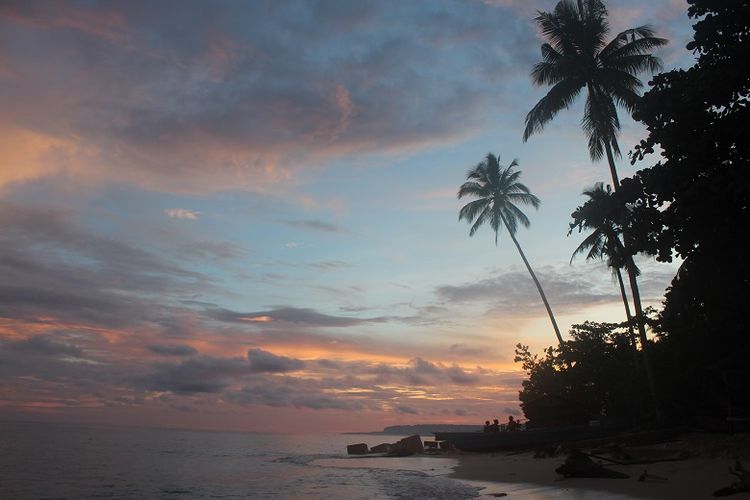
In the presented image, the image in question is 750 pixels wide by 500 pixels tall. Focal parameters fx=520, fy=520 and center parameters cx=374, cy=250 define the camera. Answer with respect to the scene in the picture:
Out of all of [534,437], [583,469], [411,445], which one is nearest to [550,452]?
[534,437]

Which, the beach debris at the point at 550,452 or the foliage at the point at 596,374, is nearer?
the beach debris at the point at 550,452

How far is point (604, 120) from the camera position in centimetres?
2567

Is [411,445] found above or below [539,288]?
below

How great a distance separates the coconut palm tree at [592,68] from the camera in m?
25.8

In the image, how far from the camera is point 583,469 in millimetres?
14727

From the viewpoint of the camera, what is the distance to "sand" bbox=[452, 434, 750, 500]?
11.6 metres

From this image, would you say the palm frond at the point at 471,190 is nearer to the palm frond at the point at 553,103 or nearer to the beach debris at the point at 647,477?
the palm frond at the point at 553,103

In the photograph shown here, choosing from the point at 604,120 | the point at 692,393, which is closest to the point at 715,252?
the point at 604,120

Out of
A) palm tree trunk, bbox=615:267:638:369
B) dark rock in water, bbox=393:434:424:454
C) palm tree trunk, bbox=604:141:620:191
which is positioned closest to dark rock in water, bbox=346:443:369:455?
dark rock in water, bbox=393:434:424:454

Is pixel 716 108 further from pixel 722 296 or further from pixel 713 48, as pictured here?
pixel 722 296

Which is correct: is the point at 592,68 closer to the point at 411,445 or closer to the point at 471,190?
the point at 471,190

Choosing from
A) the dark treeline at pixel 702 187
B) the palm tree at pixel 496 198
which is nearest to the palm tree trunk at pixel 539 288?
the palm tree at pixel 496 198

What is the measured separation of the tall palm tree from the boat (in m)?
3.30

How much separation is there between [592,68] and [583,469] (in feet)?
65.6
